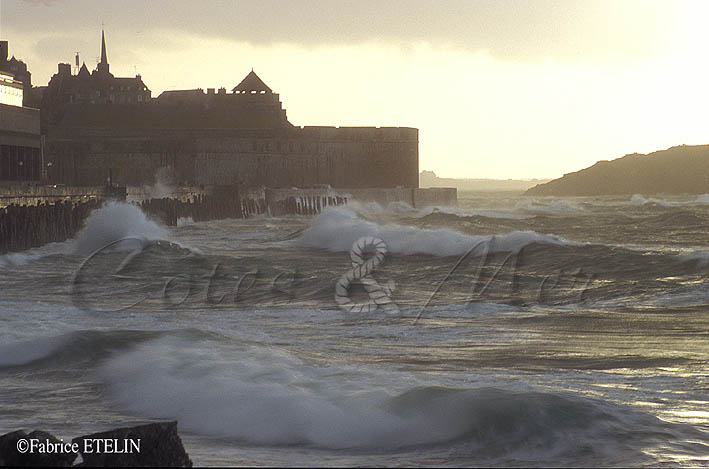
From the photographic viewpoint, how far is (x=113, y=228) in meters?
29.9

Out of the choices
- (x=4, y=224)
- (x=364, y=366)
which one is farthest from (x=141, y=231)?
(x=364, y=366)

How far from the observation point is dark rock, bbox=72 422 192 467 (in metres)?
4.47

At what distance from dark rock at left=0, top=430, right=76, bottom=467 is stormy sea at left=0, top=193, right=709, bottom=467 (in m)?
1.10

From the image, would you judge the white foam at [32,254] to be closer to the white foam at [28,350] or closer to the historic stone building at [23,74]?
the white foam at [28,350]

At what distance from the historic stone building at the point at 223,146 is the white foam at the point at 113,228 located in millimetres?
36750

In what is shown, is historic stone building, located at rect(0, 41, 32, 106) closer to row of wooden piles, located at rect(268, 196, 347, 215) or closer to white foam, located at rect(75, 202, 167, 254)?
row of wooden piles, located at rect(268, 196, 347, 215)

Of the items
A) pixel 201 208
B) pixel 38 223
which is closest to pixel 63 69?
pixel 201 208

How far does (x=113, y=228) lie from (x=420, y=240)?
10095 millimetres

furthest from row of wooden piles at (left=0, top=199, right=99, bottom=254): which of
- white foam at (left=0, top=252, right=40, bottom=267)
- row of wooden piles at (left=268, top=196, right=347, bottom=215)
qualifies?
row of wooden piles at (left=268, top=196, right=347, bottom=215)

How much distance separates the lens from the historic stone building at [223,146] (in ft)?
228

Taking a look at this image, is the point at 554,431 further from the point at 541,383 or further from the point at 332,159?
the point at 332,159

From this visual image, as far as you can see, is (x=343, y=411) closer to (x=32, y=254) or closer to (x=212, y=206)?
(x=32, y=254)

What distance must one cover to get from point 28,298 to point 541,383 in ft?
28.6

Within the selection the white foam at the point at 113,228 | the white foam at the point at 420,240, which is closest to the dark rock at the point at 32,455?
the white foam at the point at 420,240
